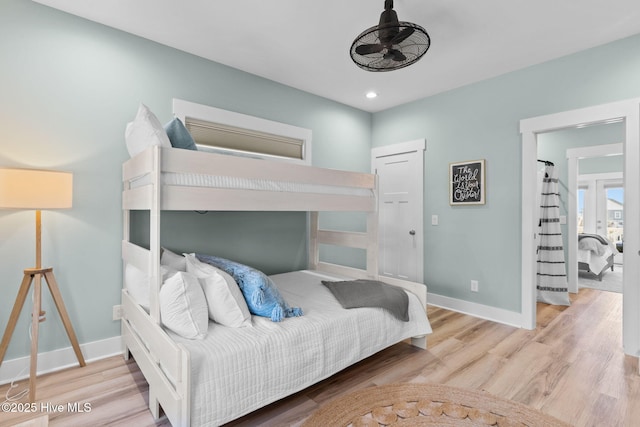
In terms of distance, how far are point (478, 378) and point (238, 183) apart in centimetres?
202

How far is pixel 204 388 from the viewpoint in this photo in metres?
1.41

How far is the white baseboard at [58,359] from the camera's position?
6.73ft

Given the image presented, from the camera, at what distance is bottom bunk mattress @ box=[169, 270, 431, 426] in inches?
56.9

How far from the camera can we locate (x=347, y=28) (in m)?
2.41

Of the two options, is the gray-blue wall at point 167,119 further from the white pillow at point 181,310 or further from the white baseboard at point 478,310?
the white pillow at point 181,310

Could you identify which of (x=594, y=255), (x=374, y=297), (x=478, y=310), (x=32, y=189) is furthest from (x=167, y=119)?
(x=594, y=255)

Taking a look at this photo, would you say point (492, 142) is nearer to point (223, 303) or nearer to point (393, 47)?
point (393, 47)

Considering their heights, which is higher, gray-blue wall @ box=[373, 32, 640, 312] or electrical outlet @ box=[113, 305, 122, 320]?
gray-blue wall @ box=[373, 32, 640, 312]

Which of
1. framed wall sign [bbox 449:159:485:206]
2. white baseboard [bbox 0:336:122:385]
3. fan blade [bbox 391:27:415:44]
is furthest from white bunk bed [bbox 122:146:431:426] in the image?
framed wall sign [bbox 449:159:485:206]

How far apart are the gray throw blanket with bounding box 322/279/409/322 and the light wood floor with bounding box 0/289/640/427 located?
0.40 metres

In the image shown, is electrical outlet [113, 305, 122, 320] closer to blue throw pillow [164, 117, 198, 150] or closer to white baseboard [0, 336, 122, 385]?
white baseboard [0, 336, 122, 385]

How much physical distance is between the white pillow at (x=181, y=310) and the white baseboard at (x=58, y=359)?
1.16 meters

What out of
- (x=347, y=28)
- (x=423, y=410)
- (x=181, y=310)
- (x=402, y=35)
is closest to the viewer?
(x=181, y=310)

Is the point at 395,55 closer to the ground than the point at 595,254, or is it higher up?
higher up
